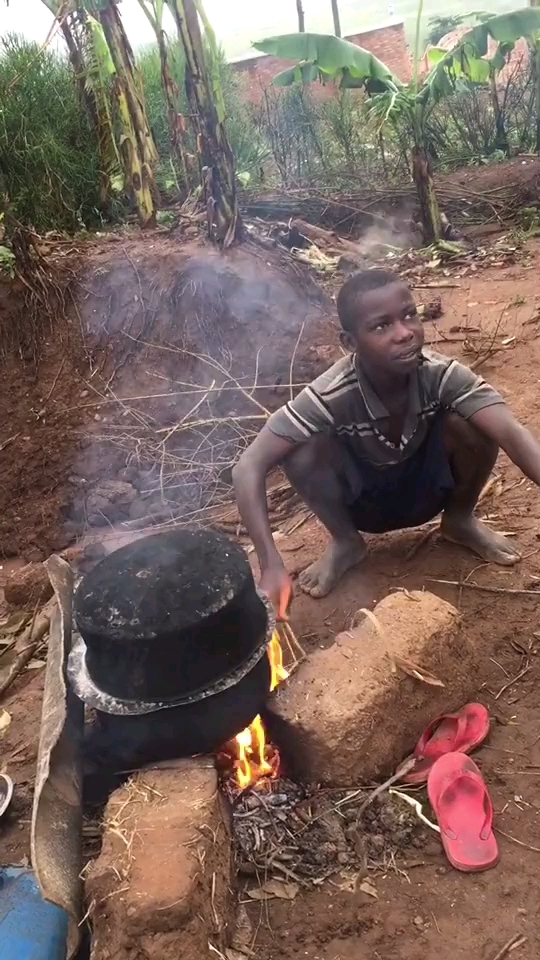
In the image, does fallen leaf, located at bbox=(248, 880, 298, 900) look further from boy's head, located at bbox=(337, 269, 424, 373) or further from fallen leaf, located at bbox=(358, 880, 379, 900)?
boy's head, located at bbox=(337, 269, 424, 373)

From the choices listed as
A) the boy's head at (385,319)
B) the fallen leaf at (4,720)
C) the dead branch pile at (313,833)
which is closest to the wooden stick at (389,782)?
the dead branch pile at (313,833)

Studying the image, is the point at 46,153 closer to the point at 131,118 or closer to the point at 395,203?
the point at 131,118

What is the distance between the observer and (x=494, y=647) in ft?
9.40

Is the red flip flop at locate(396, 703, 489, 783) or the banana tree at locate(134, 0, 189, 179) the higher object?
the banana tree at locate(134, 0, 189, 179)

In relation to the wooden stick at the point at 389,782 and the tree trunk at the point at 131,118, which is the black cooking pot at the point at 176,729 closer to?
the wooden stick at the point at 389,782

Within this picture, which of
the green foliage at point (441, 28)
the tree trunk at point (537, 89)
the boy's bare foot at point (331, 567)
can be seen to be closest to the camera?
the boy's bare foot at point (331, 567)

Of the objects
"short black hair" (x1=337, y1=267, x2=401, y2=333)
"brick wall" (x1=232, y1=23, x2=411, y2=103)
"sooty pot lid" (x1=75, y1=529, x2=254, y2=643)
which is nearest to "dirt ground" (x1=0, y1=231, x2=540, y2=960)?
"sooty pot lid" (x1=75, y1=529, x2=254, y2=643)

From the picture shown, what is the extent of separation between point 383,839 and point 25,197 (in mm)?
8279

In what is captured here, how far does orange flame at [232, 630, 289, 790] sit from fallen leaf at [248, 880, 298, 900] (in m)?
0.33

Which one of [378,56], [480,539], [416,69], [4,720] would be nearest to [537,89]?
[416,69]

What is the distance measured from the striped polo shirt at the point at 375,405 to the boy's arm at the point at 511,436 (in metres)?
0.03

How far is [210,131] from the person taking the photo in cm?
586

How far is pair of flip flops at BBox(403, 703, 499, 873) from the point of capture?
2086mm

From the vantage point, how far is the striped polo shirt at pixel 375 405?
2742mm
